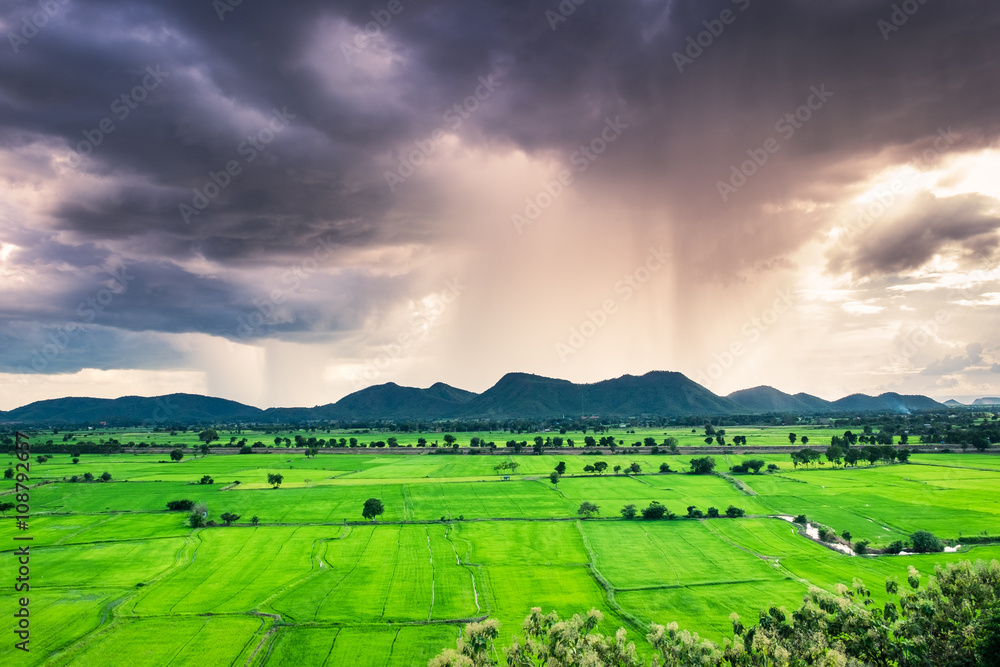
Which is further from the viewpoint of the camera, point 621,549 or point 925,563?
point 621,549

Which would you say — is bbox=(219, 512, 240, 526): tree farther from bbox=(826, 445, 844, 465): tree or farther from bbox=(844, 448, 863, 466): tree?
bbox=(844, 448, 863, 466): tree

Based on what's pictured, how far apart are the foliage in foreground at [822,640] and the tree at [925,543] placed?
44558 mm

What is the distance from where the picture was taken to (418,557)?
85.0m

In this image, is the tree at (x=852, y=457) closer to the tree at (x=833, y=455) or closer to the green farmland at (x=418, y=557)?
the tree at (x=833, y=455)

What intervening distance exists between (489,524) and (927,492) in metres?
98.3

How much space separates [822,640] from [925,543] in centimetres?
5950

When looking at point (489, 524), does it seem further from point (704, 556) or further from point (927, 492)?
point (927, 492)

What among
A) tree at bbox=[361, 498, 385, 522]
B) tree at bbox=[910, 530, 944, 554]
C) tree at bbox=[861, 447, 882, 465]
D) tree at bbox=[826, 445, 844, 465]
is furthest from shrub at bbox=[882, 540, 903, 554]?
tree at bbox=[861, 447, 882, 465]

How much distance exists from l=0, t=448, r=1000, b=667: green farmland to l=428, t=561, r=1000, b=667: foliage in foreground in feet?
44.4

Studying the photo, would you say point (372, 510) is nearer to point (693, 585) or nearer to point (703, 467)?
point (693, 585)

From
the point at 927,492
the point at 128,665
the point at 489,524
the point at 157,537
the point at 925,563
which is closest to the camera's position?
the point at 128,665

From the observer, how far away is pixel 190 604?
6656cm

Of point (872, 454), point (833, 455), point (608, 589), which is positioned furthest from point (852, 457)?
point (608, 589)

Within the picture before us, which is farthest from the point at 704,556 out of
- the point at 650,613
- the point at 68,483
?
the point at 68,483
